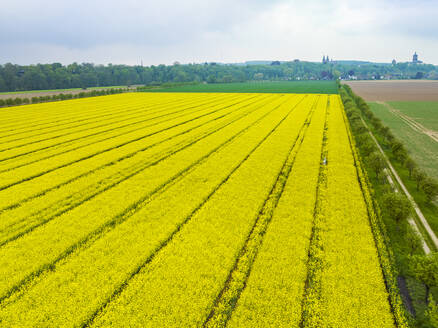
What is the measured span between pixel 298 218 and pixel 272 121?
26775mm

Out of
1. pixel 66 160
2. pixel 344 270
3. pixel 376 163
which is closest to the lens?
pixel 344 270

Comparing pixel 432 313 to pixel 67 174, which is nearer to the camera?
pixel 432 313

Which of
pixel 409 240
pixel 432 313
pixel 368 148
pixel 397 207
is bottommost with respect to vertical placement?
pixel 432 313

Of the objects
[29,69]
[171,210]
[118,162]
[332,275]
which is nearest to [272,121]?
[118,162]

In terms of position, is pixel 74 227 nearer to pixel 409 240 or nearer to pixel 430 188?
pixel 409 240

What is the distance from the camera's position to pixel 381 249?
36.8 ft

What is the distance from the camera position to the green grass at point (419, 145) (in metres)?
21.7

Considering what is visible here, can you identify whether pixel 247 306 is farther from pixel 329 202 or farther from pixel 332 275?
pixel 329 202

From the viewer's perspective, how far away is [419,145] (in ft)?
90.2

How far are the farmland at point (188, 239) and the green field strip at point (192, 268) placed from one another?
0.05 metres

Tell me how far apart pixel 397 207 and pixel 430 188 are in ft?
14.8

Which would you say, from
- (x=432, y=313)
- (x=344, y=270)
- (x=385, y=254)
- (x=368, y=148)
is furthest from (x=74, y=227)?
(x=368, y=148)

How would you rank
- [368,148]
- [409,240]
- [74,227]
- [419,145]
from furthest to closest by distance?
[419,145] → [368,148] → [74,227] → [409,240]

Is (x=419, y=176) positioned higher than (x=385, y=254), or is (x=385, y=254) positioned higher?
(x=419, y=176)
